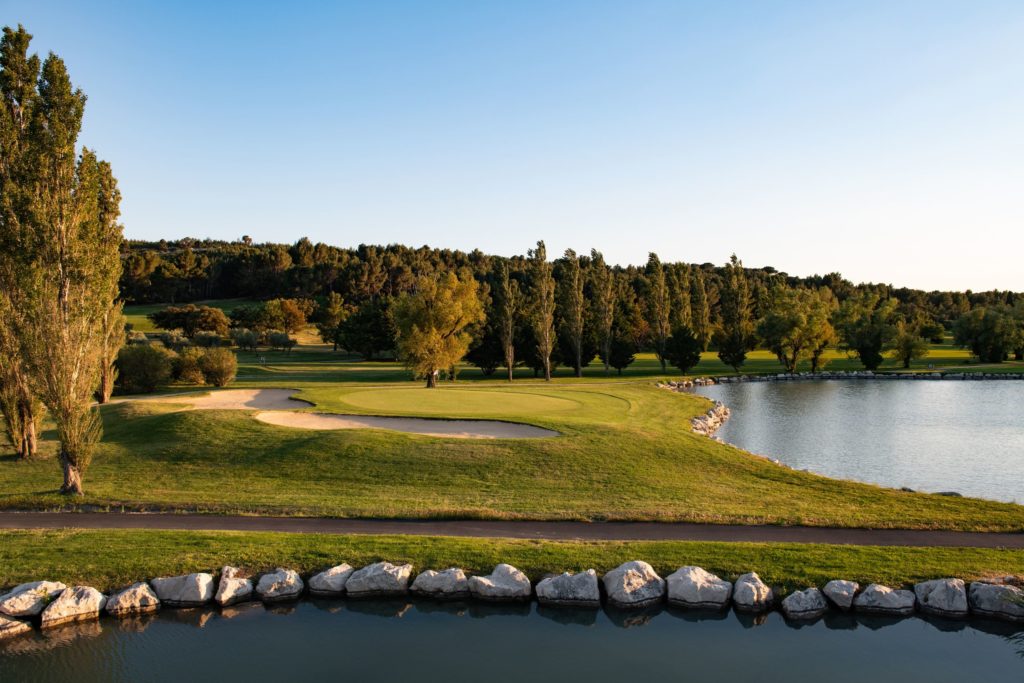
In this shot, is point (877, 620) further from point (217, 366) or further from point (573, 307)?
point (573, 307)

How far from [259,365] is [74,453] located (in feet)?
169

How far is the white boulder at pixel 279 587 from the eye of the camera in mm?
11820

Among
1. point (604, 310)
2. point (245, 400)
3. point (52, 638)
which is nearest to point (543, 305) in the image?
point (604, 310)

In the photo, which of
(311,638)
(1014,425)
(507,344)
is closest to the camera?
(311,638)

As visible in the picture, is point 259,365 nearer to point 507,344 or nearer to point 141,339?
point 141,339

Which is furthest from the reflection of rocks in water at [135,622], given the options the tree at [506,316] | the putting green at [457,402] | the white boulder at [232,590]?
the tree at [506,316]

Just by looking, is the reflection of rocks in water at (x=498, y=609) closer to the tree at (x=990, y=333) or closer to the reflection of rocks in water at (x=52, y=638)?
the reflection of rocks in water at (x=52, y=638)

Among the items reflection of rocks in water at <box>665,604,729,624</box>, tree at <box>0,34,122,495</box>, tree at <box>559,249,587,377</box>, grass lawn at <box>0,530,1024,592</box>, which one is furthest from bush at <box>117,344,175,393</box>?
reflection of rocks in water at <box>665,604,729,624</box>

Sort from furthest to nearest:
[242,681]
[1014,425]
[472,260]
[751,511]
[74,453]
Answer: [472,260]
[1014,425]
[74,453]
[751,511]
[242,681]

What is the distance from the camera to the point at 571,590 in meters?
11.6

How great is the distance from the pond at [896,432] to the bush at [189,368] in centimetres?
3646

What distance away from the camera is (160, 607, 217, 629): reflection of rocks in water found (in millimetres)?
11203

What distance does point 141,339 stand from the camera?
6506cm

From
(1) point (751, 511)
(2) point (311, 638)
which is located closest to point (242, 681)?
(2) point (311, 638)
